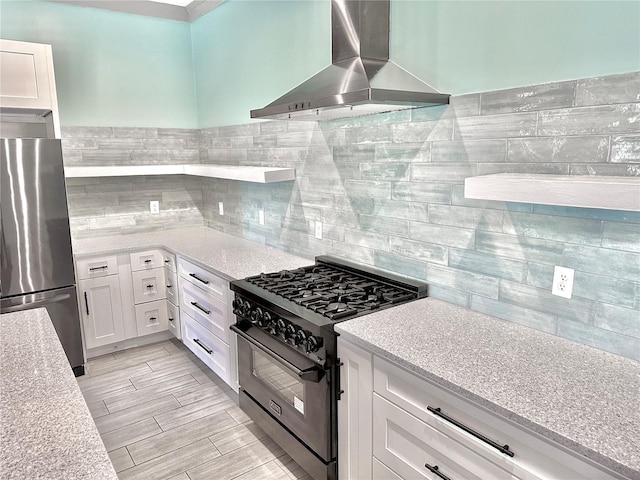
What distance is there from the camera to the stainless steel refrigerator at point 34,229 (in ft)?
9.73

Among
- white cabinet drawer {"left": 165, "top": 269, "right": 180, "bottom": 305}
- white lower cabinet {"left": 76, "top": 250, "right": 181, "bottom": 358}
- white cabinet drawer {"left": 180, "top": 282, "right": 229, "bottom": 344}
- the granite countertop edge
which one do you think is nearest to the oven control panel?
the granite countertop edge

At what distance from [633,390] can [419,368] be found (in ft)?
2.06

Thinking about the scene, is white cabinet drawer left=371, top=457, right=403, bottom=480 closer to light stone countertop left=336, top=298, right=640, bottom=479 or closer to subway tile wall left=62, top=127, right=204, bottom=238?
light stone countertop left=336, top=298, right=640, bottom=479

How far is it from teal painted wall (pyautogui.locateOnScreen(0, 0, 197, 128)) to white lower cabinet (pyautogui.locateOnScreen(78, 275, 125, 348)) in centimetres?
139

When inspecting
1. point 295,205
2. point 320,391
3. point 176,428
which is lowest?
point 176,428

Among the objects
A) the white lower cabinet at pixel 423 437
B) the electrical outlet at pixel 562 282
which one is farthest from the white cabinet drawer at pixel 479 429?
the electrical outlet at pixel 562 282

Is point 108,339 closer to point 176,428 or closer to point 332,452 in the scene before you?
point 176,428

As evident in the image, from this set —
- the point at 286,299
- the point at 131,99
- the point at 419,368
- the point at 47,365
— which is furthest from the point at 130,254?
the point at 419,368

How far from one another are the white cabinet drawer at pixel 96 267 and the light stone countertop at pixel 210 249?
52mm

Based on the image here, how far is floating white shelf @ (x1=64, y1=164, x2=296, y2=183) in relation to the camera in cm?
A: 303

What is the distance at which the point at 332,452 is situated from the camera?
206 centimetres

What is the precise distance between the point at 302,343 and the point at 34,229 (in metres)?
2.17

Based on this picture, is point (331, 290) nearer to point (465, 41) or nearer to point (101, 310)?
point (465, 41)

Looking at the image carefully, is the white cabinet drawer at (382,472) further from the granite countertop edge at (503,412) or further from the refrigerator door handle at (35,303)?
the refrigerator door handle at (35,303)
